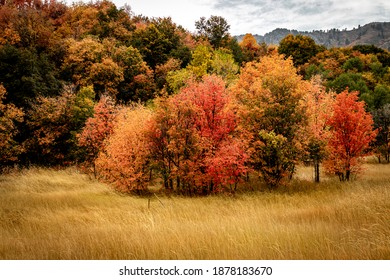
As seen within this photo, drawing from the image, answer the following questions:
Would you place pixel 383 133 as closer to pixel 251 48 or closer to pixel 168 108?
pixel 168 108

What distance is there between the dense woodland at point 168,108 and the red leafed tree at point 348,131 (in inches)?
3.1

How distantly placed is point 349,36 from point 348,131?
619ft

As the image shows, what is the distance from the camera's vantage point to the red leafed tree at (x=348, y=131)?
2031cm

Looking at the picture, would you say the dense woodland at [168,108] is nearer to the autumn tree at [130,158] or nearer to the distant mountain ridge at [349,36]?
the autumn tree at [130,158]

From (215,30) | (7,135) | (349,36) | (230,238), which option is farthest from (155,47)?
(349,36)

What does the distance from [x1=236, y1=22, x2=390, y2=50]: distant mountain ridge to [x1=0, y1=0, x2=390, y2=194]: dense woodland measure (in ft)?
66.3

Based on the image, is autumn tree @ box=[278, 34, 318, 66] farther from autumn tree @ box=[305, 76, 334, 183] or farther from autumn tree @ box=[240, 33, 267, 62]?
autumn tree @ box=[305, 76, 334, 183]

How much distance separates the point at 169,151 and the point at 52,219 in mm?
8732

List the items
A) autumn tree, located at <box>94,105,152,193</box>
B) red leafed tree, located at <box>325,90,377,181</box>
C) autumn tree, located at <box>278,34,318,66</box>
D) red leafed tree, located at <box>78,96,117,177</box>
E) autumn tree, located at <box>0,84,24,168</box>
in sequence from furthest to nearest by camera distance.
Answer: autumn tree, located at <box>278,34,318,66</box>, autumn tree, located at <box>0,84,24,168</box>, red leafed tree, located at <box>78,96,117,177</box>, red leafed tree, located at <box>325,90,377,181</box>, autumn tree, located at <box>94,105,152,193</box>

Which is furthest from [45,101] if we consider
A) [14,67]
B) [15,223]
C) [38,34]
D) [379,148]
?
[379,148]

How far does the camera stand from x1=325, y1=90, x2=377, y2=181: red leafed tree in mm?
20312

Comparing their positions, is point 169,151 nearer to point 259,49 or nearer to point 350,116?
point 350,116

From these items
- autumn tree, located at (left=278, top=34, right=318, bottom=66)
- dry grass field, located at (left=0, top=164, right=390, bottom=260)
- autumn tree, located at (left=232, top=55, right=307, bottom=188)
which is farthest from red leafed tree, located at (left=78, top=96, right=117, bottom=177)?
autumn tree, located at (left=278, top=34, right=318, bottom=66)
